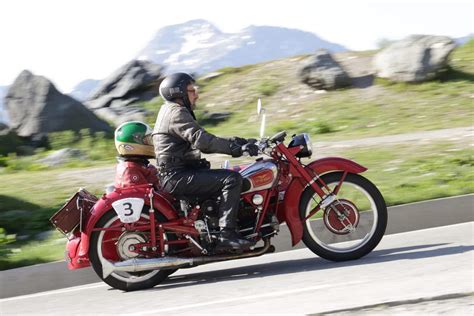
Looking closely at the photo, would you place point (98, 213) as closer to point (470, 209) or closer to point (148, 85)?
point (470, 209)

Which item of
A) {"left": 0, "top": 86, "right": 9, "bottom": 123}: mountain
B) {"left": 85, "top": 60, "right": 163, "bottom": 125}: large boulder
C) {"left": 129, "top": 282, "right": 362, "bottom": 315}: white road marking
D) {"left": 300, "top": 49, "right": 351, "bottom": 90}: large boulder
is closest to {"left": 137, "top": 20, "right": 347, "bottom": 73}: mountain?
{"left": 85, "top": 60, "right": 163, "bottom": 125}: large boulder

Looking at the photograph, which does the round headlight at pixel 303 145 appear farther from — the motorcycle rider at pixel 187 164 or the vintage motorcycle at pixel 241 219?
the motorcycle rider at pixel 187 164

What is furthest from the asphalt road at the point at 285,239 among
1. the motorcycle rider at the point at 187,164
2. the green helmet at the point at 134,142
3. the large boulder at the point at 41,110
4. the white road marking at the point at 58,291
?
the large boulder at the point at 41,110

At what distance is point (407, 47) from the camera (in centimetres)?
1991

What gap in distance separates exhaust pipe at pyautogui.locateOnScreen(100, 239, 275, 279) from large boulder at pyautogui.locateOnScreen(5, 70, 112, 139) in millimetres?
11394

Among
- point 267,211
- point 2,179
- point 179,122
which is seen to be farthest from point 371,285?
point 2,179

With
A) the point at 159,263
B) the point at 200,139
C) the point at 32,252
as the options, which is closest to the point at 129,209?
the point at 159,263

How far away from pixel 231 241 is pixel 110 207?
111cm

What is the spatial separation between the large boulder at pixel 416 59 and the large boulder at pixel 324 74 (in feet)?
2.98

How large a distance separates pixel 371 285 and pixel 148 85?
16.6 m

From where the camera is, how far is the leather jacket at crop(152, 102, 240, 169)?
7320mm

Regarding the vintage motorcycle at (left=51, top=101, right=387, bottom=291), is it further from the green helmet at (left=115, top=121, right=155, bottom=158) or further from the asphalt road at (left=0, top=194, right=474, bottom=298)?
the asphalt road at (left=0, top=194, right=474, bottom=298)

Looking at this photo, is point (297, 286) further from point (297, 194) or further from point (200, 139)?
point (200, 139)

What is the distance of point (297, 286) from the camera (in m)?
6.82
